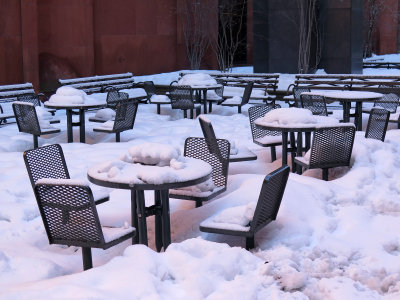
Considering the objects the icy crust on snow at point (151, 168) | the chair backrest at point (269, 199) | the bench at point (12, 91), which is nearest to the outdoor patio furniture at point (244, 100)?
the bench at point (12, 91)

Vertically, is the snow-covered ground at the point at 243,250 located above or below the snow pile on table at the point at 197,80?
below

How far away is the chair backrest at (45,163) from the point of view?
6.43m

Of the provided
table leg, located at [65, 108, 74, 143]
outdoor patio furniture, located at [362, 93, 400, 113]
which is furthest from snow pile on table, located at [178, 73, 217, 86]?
table leg, located at [65, 108, 74, 143]

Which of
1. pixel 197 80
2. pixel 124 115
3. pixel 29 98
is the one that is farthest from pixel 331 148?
pixel 197 80

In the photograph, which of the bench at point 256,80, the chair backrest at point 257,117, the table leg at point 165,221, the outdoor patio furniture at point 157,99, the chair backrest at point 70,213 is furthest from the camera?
the bench at point 256,80

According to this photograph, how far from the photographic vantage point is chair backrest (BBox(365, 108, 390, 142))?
973 cm

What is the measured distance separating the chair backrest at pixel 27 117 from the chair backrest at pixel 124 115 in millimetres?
1219

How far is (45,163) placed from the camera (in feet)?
21.7

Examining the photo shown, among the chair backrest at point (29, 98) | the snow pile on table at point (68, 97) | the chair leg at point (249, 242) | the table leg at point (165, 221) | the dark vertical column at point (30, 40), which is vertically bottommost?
the chair leg at point (249, 242)

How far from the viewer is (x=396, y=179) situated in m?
Answer: 8.10

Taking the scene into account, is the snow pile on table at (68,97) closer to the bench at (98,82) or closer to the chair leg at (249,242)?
the bench at (98,82)

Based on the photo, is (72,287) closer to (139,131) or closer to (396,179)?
(396,179)

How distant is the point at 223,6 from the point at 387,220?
707 inches

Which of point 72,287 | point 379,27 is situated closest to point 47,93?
point 72,287
